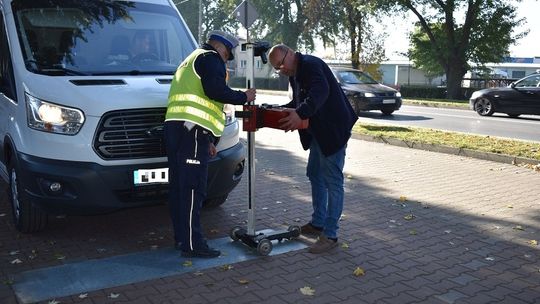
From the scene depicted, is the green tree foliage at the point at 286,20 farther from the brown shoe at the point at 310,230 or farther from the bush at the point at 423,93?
the brown shoe at the point at 310,230

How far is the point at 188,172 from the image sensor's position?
4.20 metres

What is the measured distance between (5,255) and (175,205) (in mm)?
1486

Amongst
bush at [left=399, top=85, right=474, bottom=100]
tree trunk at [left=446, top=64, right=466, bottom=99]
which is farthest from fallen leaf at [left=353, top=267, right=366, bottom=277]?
bush at [left=399, top=85, right=474, bottom=100]

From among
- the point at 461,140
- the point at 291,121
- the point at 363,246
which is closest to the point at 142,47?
the point at 291,121

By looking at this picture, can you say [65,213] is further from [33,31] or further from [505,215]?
[505,215]

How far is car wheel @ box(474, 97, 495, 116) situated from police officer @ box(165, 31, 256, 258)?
1538 cm

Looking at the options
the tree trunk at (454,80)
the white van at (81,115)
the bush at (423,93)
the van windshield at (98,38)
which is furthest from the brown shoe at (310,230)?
the bush at (423,93)

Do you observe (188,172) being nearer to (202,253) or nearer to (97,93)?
(202,253)

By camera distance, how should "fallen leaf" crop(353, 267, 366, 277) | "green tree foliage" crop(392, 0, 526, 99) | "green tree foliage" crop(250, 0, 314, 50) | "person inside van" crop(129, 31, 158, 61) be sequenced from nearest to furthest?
"fallen leaf" crop(353, 267, 366, 277)
"person inside van" crop(129, 31, 158, 61)
"green tree foliage" crop(392, 0, 526, 99)
"green tree foliage" crop(250, 0, 314, 50)

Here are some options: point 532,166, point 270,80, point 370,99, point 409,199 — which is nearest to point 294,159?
point 409,199

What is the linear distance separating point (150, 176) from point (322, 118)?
1546 mm

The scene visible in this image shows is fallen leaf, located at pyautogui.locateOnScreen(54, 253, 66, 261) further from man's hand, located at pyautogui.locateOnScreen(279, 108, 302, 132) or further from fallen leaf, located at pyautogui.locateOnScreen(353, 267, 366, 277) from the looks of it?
fallen leaf, located at pyautogui.locateOnScreen(353, 267, 366, 277)

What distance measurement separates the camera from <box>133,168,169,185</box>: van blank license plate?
436 centimetres

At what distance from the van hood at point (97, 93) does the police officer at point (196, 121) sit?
34 centimetres
